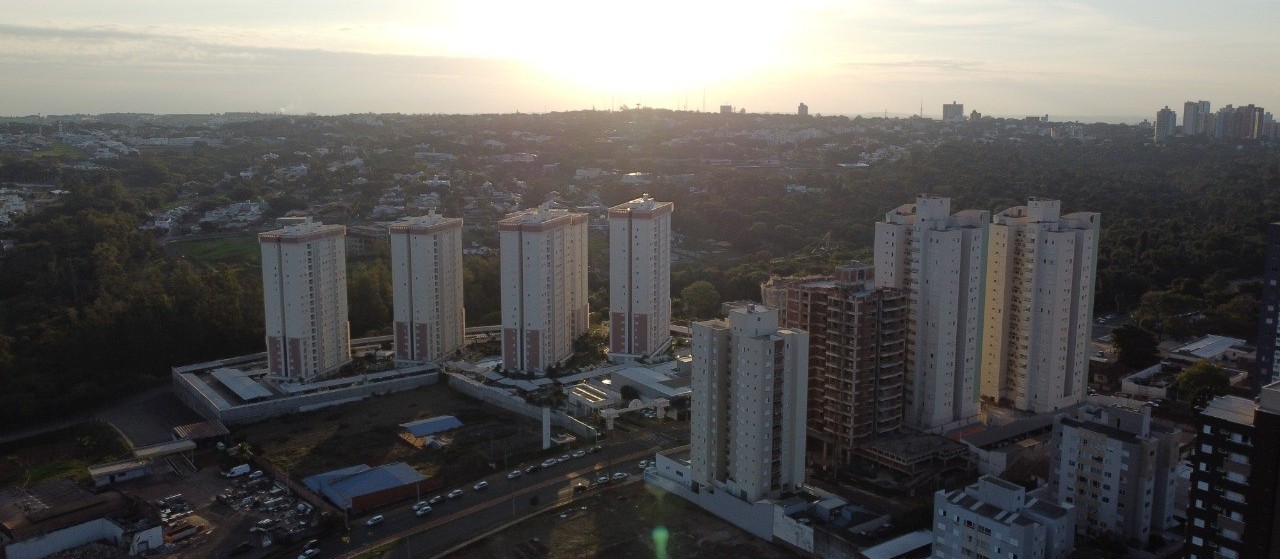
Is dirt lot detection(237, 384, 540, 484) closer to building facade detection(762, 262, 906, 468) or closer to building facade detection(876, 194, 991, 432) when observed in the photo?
building facade detection(762, 262, 906, 468)

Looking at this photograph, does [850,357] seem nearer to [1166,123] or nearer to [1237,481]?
[1237,481]

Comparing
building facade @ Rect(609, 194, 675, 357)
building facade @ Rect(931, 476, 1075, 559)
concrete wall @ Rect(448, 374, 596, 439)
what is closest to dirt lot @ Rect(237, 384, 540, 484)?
concrete wall @ Rect(448, 374, 596, 439)

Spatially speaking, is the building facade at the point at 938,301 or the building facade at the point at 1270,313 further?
the building facade at the point at 1270,313

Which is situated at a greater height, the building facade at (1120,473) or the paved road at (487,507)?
the building facade at (1120,473)

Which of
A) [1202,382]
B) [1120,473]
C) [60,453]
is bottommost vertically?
[60,453]

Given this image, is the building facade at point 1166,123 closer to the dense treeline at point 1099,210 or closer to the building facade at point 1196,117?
the building facade at point 1196,117

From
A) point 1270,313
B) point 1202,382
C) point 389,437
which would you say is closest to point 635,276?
point 389,437

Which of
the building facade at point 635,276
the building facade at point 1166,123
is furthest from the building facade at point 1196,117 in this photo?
the building facade at point 635,276
